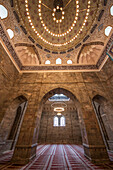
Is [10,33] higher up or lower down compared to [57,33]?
lower down

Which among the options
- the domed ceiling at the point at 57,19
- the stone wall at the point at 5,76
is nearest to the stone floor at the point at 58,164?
the stone wall at the point at 5,76

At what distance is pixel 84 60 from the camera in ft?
27.2

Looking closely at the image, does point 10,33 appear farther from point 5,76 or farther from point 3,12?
point 5,76

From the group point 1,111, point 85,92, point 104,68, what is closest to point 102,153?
point 85,92

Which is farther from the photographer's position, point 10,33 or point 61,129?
point 61,129

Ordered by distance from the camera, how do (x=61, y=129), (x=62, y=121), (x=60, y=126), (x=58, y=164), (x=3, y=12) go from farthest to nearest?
(x=62, y=121)
(x=60, y=126)
(x=61, y=129)
(x=3, y=12)
(x=58, y=164)

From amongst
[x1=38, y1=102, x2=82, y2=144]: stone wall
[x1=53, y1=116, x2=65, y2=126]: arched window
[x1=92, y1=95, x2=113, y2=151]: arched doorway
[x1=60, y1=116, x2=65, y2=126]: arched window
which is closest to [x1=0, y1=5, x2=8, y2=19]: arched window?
[x1=92, y1=95, x2=113, y2=151]: arched doorway

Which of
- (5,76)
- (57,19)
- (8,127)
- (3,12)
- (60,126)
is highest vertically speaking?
(57,19)

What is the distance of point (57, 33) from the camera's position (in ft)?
25.6

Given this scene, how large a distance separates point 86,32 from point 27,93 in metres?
7.10

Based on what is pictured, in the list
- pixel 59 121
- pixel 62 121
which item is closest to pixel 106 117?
pixel 62 121

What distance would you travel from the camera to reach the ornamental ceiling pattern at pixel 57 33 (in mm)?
5617

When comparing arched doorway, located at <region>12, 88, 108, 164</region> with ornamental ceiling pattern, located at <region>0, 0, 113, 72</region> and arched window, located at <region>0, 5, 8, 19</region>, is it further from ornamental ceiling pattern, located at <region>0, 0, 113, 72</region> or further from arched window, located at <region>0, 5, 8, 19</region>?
arched window, located at <region>0, 5, 8, 19</region>

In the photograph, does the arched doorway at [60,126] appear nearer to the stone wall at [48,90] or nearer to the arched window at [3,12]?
the stone wall at [48,90]
